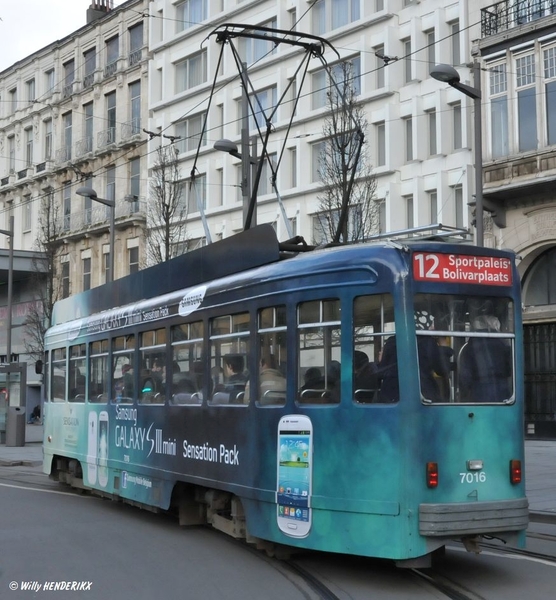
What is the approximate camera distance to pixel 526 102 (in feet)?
83.9

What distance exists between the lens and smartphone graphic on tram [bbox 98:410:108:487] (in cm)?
1409

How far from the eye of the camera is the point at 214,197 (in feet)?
131

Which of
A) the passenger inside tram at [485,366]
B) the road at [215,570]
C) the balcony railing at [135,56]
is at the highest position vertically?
the balcony railing at [135,56]

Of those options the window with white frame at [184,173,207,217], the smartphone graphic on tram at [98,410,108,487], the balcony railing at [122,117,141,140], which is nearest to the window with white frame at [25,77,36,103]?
the balcony railing at [122,117,141,140]

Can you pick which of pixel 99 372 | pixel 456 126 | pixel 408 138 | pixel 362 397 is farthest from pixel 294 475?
pixel 408 138

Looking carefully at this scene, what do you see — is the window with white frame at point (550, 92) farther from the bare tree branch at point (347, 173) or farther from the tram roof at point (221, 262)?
the tram roof at point (221, 262)

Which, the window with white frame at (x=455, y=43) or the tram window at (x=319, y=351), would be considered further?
the window with white frame at (x=455, y=43)

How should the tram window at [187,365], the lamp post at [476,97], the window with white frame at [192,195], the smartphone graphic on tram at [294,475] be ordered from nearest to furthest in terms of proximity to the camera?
the smartphone graphic on tram at [294,475] < the tram window at [187,365] < the lamp post at [476,97] < the window with white frame at [192,195]

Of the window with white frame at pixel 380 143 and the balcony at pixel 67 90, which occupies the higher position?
the balcony at pixel 67 90

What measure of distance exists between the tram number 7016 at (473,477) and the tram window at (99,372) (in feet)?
22.4

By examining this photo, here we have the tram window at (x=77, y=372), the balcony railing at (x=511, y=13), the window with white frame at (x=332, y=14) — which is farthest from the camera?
the window with white frame at (x=332, y=14)

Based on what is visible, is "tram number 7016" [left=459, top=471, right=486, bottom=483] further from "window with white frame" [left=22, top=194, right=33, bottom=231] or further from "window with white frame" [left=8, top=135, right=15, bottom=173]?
"window with white frame" [left=8, top=135, right=15, bottom=173]

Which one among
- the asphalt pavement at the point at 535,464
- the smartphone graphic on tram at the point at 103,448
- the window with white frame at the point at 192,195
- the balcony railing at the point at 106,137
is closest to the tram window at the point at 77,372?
the smartphone graphic on tram at the point at 103,448

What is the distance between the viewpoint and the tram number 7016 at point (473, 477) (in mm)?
8289
